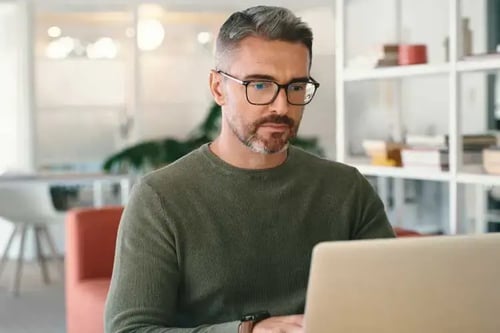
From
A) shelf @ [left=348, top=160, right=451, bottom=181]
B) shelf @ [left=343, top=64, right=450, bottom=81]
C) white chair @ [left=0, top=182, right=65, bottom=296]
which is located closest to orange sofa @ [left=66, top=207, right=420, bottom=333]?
shelf @ [left=348, top=160, right=451, bottom=181]

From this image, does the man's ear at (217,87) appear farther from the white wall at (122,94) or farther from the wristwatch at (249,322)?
the white wall at (122,94)

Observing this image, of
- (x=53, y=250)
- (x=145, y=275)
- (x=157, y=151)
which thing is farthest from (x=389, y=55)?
(x=53, y=250)

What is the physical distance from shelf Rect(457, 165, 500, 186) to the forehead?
Result: 1721 mm

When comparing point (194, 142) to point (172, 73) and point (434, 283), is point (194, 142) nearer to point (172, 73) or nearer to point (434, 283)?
point (172, 73)

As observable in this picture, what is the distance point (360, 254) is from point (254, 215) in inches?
24.7

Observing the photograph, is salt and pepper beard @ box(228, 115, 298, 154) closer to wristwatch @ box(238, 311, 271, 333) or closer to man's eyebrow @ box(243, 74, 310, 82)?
man's eyebrow @ box(243, 74, 310, 82)

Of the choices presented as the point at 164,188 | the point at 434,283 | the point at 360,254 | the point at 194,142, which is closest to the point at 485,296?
the point at 434,283

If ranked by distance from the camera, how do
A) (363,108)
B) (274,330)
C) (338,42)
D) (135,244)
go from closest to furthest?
(274,330) → (135,244) → (338,42) → (363,108)

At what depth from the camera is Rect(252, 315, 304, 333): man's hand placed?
4.89 ft

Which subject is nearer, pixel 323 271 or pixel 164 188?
pixel 323 271

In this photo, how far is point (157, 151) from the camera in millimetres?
7500

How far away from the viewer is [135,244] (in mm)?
1724

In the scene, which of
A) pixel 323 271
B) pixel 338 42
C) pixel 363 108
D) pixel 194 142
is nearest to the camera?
pixel 323 271

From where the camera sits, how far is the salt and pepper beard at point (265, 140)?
171cm
